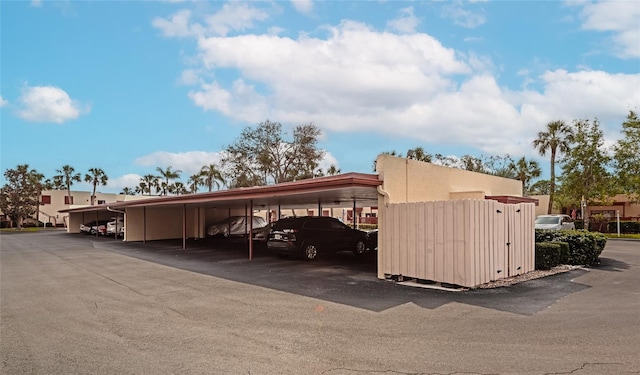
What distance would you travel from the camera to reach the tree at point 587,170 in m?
29.0

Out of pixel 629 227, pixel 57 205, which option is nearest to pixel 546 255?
pixel 629 227

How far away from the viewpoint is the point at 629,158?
1087 inches

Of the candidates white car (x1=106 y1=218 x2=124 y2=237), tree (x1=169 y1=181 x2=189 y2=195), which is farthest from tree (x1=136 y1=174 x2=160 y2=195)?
white car (x1=106 y1=218 x2=124 y2=237)

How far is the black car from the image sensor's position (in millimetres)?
13922

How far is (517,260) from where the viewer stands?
10.4m

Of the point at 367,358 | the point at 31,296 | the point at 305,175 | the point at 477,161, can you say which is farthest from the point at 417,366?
the point at 477,161

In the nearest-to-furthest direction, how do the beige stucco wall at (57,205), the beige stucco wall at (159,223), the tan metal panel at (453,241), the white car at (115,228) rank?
the tan metal panel at (453,241) < the beige stucco wall at (159,223) < the white car at (115,228) < the beige stucco wall at (57,205)

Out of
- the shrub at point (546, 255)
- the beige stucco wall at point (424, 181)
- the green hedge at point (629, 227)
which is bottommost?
the green hedge at point (629, 227)

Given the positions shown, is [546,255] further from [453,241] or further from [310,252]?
[310,252]

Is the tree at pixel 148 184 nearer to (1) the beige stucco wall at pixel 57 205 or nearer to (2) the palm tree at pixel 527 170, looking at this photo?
(1) the beige stucco wall at pixel 57 205

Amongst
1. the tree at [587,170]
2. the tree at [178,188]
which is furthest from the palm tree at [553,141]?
the tree at [178,188]

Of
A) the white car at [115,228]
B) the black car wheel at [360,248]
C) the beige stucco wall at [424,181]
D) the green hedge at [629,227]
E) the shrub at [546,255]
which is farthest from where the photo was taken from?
the white car at [115,228]

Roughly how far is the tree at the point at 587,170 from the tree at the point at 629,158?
2.43 feet

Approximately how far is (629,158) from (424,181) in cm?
2413
